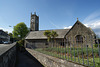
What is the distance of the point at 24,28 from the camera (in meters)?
42.3

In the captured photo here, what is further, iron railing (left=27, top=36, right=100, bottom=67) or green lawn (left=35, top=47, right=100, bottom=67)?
green lawn (left=35, top=47, right=100, bottom=67)

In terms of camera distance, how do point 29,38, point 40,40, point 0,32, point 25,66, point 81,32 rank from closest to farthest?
point 25,66
point 81,32
point 40,40
point 29,38
point 0,32

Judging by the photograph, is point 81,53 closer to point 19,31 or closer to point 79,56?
point 79,56

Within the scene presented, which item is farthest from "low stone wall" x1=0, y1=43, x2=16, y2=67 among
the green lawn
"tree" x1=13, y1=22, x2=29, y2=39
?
"tree" x1=13, y1=22, x2=29, y2=39

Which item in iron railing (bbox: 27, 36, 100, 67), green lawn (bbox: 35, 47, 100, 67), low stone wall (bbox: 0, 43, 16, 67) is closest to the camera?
low stone wall (bbox: 0, 43, 16, 67)

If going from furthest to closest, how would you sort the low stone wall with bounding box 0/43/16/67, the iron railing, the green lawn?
the green lawn < the iron railing < the low stone wall with bounding box 0/43/16/67

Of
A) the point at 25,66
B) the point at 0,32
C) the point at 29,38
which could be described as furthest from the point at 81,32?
the point at 0,32

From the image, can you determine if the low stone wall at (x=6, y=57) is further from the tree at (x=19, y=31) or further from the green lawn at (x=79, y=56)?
the tree at (x=19, y=31)

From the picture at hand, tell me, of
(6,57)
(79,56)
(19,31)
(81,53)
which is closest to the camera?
(6,57)

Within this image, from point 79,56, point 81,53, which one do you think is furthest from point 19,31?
point 79,56

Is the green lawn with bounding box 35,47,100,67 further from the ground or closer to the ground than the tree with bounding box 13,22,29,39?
closer to the ground

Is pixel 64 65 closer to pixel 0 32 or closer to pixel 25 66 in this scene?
pixel 25 66

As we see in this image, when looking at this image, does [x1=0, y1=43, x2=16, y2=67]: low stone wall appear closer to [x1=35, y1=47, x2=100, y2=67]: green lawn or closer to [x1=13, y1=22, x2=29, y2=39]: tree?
[x1=35, y1=47, x2=100, y2=67]: green lawn

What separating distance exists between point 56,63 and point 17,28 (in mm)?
41435
